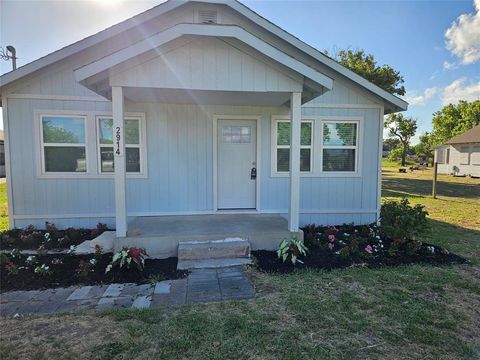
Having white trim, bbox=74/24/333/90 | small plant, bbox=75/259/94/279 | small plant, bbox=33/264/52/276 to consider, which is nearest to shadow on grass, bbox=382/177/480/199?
white trim, bbox=74/24/333/90

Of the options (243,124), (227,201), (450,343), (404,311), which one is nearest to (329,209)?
(227,201)

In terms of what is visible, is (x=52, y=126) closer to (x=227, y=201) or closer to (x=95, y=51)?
(x=95, y=51)

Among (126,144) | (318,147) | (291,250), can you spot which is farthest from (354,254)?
(126,144)

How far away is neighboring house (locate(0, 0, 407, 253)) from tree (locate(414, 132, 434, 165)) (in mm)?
38171

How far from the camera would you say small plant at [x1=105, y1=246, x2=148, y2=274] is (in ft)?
13.3

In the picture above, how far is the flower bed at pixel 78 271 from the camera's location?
3773 millimetres

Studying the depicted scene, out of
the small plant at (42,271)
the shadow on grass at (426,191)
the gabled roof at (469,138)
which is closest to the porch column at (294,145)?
the small plant at (42,271)

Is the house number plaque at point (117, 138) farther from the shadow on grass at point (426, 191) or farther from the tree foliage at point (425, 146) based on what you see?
the tree foliage at point (425, 146)

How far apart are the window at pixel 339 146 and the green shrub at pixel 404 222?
1.55 metres

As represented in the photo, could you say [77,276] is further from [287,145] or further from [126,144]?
[287,145]

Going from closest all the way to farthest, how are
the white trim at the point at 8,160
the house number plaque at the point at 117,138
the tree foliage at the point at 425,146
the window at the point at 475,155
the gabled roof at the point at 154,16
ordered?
the house number plaque at the point at 117,138 < the gabled roof at the point at 154,16 < the white trim at the point at 8,160 < the window at the point at 475,155 < the tree foliage at the point at 425,146

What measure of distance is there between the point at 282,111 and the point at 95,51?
13.9ft

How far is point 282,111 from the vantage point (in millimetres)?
6418

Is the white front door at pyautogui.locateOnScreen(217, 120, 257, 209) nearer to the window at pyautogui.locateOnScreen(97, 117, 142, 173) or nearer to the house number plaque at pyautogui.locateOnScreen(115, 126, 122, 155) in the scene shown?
the window at pyautogui.locateOnScreen(97, 117, 142, 173)
